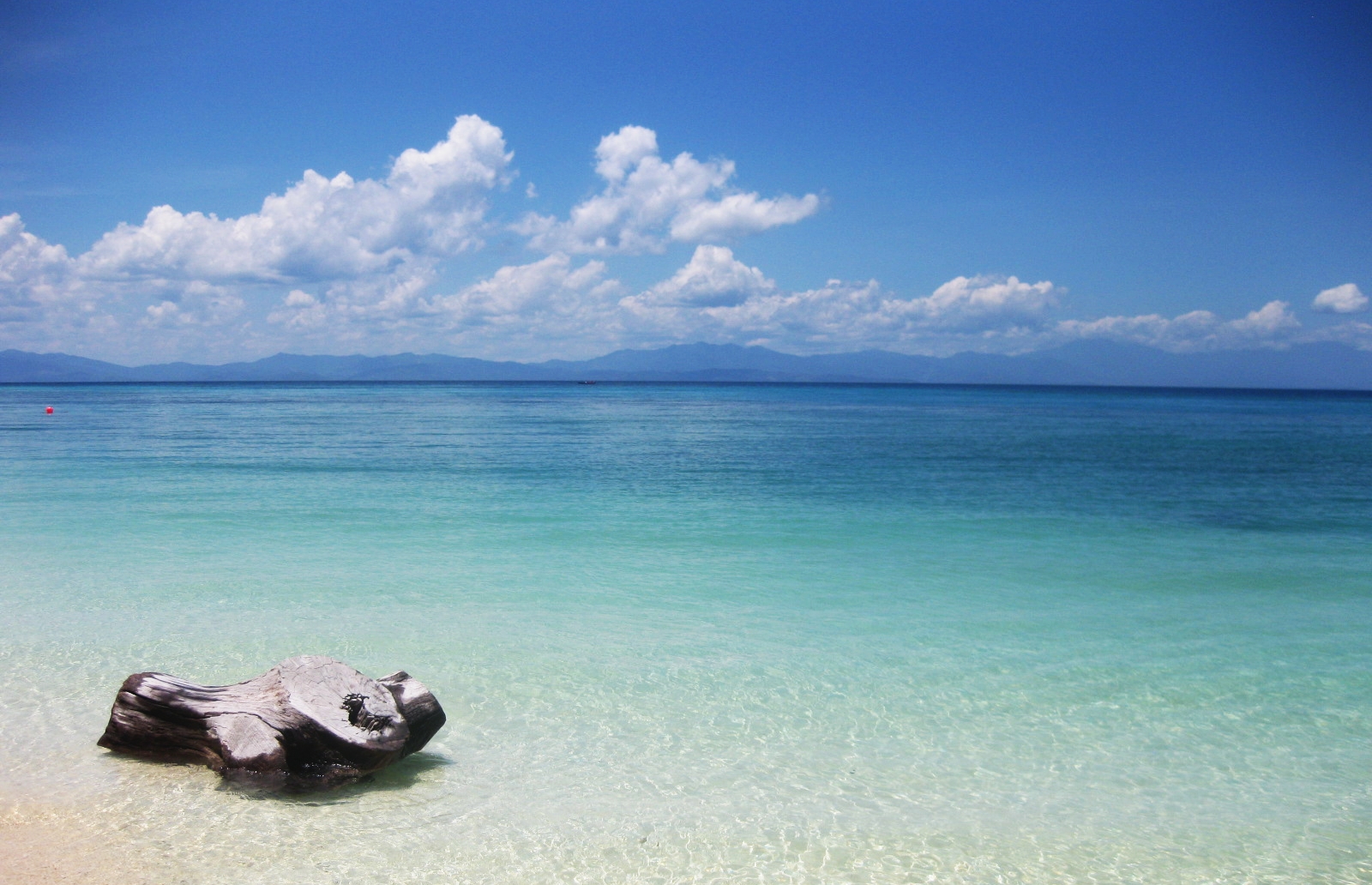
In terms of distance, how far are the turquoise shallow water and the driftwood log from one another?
0.69 feet

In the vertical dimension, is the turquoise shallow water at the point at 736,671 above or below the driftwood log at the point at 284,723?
below

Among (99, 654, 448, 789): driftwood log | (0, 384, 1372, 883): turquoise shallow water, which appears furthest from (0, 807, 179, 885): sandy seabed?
(99, 654, 448, 789): driftwood log

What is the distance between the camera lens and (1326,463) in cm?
3269

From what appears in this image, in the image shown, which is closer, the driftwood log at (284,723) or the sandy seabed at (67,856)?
the sandy seabed at (67,856)

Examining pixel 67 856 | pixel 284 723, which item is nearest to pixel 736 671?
pixel 284 723

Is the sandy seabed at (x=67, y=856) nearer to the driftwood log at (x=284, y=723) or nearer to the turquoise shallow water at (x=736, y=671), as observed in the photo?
the turquoise shallow water at (x=736, y=671)

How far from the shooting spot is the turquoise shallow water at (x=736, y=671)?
5.39m

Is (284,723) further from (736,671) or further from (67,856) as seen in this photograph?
(736,671)

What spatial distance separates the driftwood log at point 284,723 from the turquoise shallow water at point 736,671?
211mm

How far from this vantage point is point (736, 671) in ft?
27.9

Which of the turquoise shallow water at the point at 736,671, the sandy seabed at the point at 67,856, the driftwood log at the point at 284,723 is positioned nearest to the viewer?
the sandy seabed at the point at 67,856

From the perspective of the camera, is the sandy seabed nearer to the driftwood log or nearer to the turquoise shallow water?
the turquoise shallow water

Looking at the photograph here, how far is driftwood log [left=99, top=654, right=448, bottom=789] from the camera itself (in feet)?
19.4

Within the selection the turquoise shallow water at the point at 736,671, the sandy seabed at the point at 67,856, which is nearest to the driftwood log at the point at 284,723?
the turquoise shallow water at the point at 736,671
